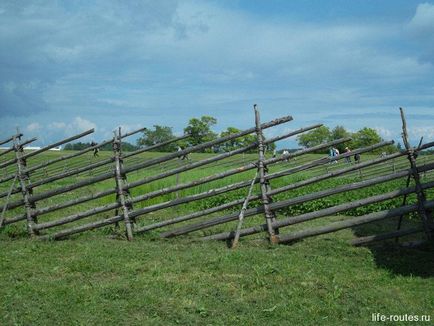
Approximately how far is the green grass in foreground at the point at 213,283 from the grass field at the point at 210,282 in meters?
0.01

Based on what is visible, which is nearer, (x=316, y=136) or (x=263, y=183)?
(x=263, y=183)

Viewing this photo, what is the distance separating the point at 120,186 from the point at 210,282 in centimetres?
287

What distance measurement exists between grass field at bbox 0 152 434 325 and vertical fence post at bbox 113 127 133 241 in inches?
10.0

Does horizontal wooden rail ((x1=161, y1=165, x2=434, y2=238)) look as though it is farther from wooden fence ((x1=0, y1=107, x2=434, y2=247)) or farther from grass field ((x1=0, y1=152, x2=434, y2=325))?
grass field ((x1=0, y1=152, x2=434, y2=325))

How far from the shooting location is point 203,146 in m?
6.89

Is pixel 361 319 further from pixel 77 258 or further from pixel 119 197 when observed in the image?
pixel 119 197

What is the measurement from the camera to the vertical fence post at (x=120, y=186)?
720cm

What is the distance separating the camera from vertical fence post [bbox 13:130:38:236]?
303 inches

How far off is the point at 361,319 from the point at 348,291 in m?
0.61

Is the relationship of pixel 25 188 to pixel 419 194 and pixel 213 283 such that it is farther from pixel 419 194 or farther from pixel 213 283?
pixel 419 194

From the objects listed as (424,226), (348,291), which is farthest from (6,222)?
(424,226)

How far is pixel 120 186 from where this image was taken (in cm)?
727

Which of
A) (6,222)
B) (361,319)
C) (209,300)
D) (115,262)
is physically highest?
(6,222)

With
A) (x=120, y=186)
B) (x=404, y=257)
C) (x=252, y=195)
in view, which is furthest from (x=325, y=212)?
(x=120, y=186)
